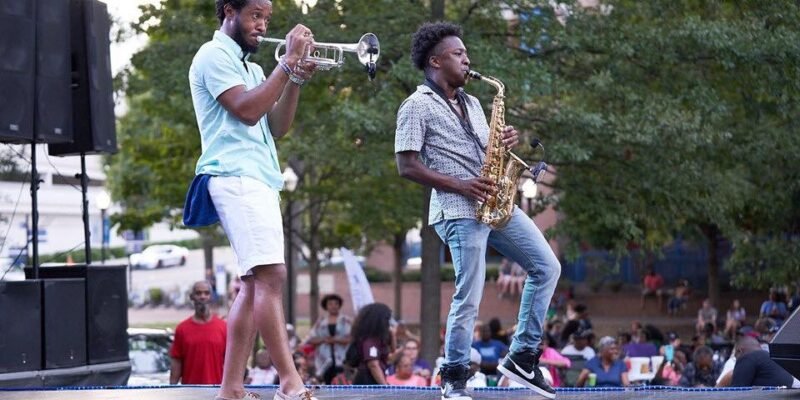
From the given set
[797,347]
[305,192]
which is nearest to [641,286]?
[305,192]

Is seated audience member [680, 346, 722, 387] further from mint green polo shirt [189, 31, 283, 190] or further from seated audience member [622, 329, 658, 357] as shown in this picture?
mint green polo shirt [189, 31, 283, 190]

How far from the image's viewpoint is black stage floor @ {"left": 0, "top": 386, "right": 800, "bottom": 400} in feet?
23.4

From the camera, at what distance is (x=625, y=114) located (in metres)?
16.2

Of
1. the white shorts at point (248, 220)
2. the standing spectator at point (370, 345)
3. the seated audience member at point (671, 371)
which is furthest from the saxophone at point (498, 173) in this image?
the seated audience member at point (671, 371)

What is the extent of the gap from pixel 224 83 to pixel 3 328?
14.5 ft

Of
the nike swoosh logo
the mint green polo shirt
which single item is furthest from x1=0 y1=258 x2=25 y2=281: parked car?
the nike swoosh logo

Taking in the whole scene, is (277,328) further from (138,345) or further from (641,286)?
Result: (641,286)

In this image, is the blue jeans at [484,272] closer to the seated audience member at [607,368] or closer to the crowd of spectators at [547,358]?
the crowd of spectators at [547,358]

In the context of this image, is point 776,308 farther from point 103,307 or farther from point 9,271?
point 9,271

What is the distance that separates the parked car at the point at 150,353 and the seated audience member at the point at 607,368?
4.76 m

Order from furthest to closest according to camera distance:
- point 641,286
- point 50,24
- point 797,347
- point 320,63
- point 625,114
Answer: point 641,286 → point 625,114 → point 50,24 → point 797,347 → point 320,63

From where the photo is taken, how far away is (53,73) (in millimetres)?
10383

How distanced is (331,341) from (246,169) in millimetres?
9389

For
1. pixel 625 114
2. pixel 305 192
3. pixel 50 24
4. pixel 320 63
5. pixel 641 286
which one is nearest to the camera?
pixel 320 63
